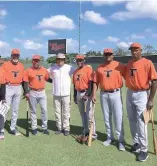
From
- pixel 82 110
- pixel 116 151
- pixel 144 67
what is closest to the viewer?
pixel 144 67

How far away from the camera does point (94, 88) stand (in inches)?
277

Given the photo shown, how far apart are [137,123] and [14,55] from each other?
3.54 metres

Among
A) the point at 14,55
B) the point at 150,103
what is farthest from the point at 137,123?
the point at 14,55

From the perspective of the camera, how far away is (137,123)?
615 centimetres

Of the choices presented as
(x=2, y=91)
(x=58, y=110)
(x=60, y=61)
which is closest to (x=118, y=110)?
(x=58, y=110)

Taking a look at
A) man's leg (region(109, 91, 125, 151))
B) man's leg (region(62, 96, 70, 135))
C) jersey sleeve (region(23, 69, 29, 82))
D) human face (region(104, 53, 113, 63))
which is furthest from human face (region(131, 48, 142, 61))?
jersey sleeve (region(23, 69, 29, 82))

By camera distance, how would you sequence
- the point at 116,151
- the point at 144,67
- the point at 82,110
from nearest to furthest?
1. the point at 144,67
2. the point at 116,151
3. the point at 82,110

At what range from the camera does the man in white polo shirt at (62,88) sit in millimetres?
7867

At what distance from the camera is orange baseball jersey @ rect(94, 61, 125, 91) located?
6504 millimetres

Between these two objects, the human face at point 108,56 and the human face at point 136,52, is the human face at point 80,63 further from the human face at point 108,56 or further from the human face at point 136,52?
the human face at point 136,52

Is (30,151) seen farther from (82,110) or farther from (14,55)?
(14,55)

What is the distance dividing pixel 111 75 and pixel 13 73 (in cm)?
262

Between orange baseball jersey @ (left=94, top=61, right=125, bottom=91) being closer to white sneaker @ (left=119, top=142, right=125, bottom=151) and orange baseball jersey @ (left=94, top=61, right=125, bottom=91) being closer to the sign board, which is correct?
white sneaker @ (left=119, top=142, right=125, bottom=151)

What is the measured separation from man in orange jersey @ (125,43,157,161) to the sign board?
46602 millimetres
